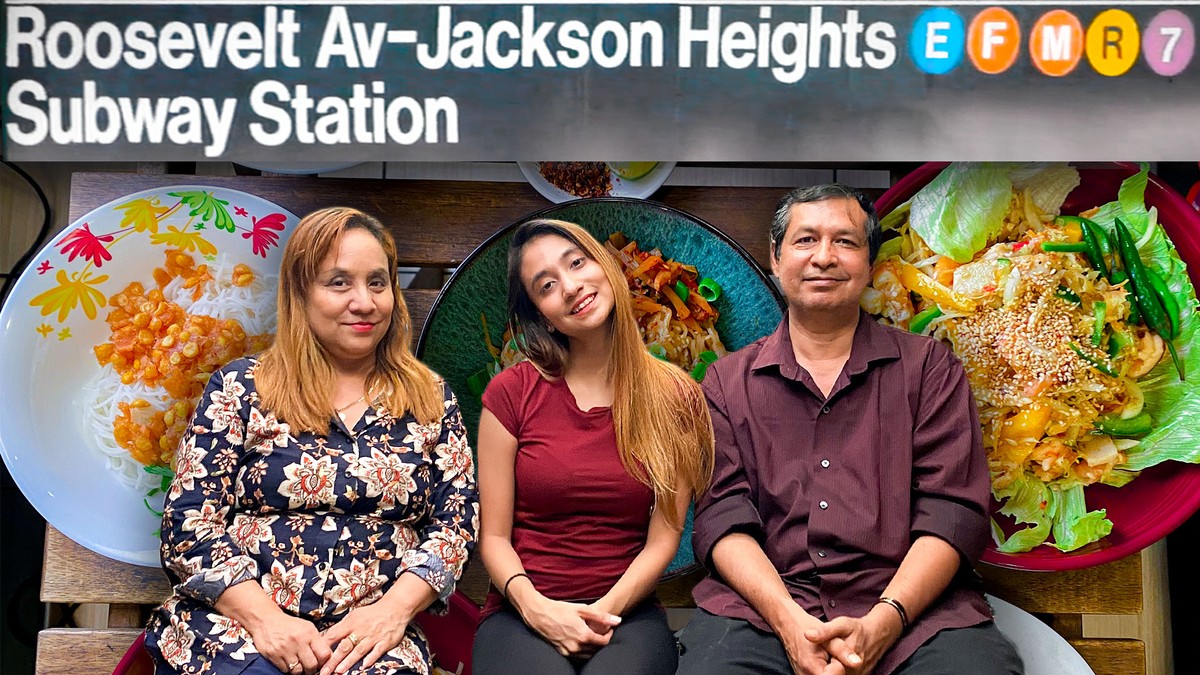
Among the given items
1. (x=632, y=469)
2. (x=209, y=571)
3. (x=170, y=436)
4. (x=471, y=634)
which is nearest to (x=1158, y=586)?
(x=632, y=469)

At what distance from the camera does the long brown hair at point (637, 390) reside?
7.55ft

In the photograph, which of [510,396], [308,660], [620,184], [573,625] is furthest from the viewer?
[620,184]

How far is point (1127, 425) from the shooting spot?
2.53 metres

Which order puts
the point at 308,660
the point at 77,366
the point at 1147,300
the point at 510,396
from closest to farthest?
the point at 308,660 → the point at 510,396 → the point at 1147,300 → the point at 77,366

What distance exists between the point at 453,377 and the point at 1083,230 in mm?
1504

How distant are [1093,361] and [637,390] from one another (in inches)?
41.2

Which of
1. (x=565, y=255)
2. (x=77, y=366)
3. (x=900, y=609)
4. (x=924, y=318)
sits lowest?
(x=900, y=609)

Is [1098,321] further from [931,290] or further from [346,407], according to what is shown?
[346,407]

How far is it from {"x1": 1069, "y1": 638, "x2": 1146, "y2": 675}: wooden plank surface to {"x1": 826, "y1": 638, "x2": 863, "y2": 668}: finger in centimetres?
96

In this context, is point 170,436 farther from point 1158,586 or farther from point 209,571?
point 1158,586

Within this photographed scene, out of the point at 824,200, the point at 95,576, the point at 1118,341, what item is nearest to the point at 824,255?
the point at 824,200

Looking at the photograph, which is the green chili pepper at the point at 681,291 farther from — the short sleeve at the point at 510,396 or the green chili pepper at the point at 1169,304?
the green chili pepper at the point at 1169,304

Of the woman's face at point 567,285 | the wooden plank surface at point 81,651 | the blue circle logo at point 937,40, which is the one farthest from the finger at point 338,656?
the blue circle logo at point 937,40

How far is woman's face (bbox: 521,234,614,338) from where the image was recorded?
2.32 meters
